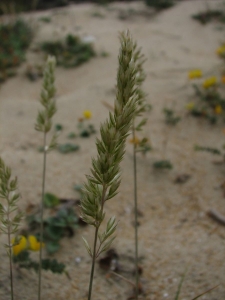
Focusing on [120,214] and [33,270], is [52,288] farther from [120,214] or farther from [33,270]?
[120,214]

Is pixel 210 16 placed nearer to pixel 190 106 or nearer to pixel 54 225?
pixel 190 106

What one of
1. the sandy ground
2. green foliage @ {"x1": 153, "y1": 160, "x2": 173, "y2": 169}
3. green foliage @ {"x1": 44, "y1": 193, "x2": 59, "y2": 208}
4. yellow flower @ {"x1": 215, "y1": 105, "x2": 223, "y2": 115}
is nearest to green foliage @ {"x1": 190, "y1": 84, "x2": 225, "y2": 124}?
yellow flower @ {"x1": 215, "y1": 105, "x2": 223, "y2": 115}

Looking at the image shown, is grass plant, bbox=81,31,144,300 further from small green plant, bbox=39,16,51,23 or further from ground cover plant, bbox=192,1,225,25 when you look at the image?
ground cover plant, bbox=192,1,225,25

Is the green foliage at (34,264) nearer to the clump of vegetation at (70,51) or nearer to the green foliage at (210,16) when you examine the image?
the clump of vegetation at (70,51)

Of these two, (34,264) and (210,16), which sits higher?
(210,16)

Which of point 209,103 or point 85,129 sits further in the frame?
point 209,103

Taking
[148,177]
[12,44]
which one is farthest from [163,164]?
[12,44]

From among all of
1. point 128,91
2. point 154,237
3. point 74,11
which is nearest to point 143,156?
point 154,237

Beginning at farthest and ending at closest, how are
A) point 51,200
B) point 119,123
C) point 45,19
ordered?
point 45,19 < point 51,200 < point 119,123
